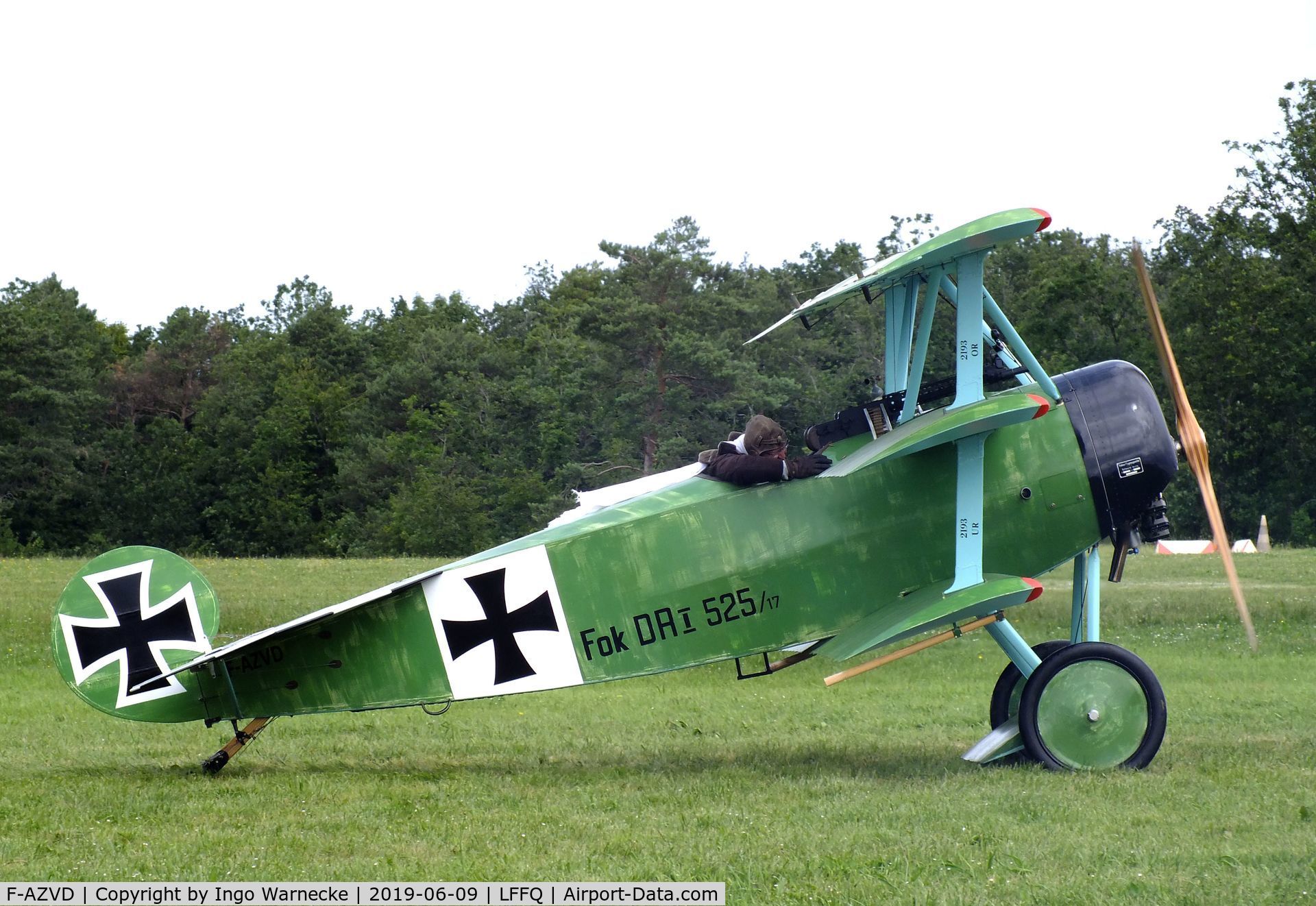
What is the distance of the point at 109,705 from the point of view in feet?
30.4

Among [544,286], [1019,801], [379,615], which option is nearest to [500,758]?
[379,615]

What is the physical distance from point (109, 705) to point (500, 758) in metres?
3.12

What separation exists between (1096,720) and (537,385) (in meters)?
52.9

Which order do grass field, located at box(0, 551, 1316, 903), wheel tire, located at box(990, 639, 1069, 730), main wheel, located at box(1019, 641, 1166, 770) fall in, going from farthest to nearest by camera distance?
1. wheel tire, located at box(990, 639, 1069, 730)
2. main wheel, located at box(1019, 641, 1166, 770)
3. grass field, located at box(0, 551, 1316, 903)

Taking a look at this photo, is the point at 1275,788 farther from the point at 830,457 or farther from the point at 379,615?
the point at 379,615

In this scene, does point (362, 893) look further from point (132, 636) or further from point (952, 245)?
point (952, 245)

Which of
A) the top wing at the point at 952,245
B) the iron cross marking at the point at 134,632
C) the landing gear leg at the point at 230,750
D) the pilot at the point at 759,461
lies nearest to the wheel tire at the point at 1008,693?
the pilot at the point at 759,461

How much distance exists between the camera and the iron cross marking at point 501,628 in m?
9.23

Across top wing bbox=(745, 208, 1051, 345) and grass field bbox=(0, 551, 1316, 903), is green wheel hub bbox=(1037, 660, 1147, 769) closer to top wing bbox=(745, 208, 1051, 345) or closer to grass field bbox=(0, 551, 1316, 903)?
grass field bbox=(0, 551, 1316, 903)

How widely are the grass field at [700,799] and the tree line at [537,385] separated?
92.0 ft

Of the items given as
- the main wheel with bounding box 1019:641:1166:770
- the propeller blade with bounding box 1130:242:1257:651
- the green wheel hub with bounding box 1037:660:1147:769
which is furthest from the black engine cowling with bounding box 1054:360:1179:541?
the green wheel hub with bounding box 1037:660:1147:769

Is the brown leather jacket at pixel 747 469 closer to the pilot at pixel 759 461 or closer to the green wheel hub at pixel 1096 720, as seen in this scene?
the pilot at pixel 759 461

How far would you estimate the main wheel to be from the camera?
30.0ft

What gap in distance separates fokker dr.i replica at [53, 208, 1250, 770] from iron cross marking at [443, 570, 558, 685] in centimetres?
1
